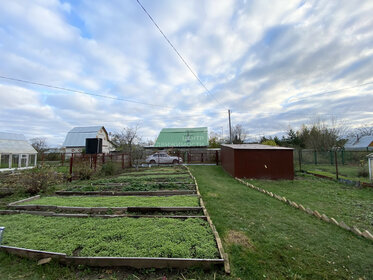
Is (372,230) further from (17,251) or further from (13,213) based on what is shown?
(13,213)

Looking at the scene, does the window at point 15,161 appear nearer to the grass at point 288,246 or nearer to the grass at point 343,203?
the grass at point 288,246

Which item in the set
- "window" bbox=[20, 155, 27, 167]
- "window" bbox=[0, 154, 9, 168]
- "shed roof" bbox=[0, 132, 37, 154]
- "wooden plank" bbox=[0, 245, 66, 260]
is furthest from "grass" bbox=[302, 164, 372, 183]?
"window" bbox=[20, 155, 27, 167]

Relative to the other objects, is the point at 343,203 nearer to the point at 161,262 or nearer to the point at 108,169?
the point at 161,262

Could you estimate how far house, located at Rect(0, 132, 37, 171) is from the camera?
1273 centimetres

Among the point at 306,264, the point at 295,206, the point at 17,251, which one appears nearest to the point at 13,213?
the point at 17,251

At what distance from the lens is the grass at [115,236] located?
2.43 metres

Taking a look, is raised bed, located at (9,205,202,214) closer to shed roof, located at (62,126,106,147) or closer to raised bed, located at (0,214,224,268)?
raised bed, located at (0,214,224,268)

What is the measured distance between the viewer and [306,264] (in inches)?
93.3

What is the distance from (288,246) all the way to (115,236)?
297 cm

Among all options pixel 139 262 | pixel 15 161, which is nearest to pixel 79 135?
pixel 15 161

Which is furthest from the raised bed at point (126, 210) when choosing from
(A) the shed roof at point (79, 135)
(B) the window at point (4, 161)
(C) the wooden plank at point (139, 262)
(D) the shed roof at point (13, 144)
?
(A) the shed roof at point (79, 135)

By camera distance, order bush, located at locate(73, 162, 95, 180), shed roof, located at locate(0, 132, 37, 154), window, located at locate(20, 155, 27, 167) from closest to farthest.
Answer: bush, located at locate(73, 162, 95, 180), shed roof, located at locate(0, 132, 37, 154), window, located at locate(20, 155, 27, 167)

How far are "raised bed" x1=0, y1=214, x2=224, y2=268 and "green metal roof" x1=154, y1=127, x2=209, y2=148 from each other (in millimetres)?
20405

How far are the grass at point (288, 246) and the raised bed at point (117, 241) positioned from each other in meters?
0.47
